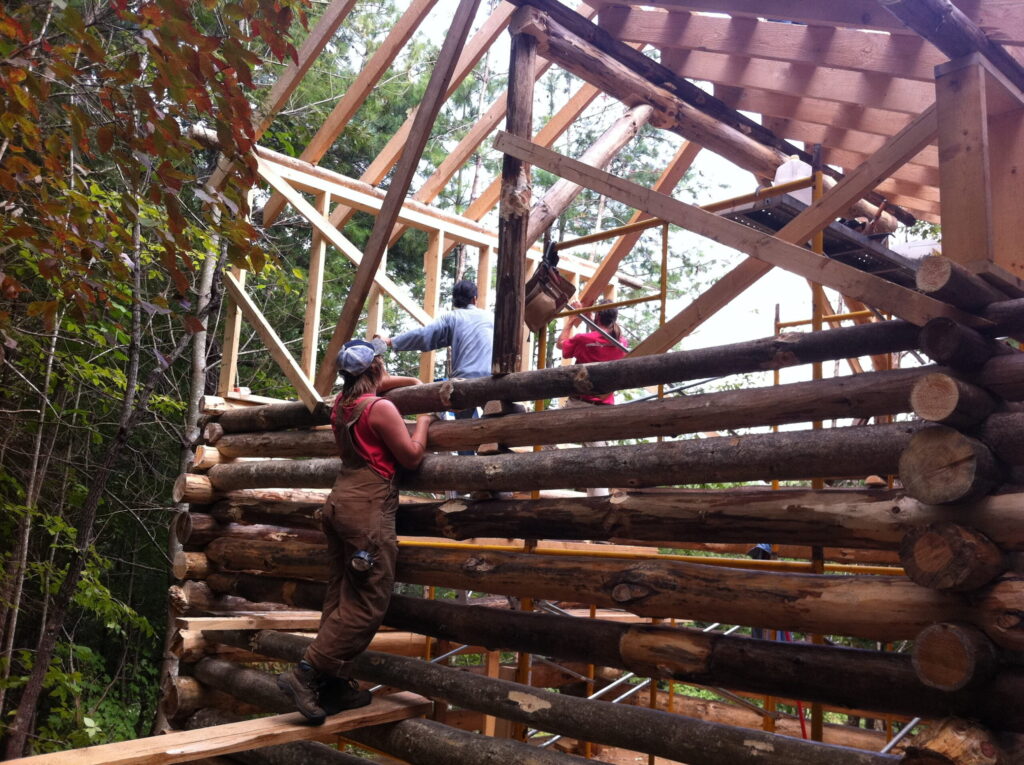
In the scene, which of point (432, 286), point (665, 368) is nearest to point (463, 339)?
point (432, 286)

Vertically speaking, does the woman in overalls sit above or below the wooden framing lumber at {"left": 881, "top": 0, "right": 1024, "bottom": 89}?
Answer: below

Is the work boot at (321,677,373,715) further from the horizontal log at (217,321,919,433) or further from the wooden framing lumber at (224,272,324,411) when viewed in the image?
the wooden framing lumber at (224,272,324,411)

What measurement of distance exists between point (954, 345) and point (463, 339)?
4373 millimetres

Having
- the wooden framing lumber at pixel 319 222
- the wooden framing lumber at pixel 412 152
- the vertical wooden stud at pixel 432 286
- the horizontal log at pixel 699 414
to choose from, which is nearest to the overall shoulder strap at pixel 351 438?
the horizontal log at pixel 699 414

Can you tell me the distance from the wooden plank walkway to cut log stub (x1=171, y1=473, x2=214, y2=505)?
124 inches

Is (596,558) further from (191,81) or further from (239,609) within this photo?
(239,609)

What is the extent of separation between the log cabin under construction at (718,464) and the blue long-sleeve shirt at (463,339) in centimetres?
105

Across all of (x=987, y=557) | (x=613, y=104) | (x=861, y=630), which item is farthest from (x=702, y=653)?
(x=613, y=104)

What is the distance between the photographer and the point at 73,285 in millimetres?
4594

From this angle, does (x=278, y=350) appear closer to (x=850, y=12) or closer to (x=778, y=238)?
(x=778, y=238)

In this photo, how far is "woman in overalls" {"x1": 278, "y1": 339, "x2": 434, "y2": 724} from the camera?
529cm

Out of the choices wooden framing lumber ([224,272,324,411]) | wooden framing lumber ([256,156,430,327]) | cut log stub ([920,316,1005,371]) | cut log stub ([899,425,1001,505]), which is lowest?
cut log stub ([899,425,1001,505])

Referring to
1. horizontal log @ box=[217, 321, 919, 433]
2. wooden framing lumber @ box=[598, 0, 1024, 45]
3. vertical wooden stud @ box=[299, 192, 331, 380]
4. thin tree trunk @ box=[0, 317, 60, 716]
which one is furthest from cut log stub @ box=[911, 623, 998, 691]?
thin tree trunk @ box=[0, 317, 60, 716]

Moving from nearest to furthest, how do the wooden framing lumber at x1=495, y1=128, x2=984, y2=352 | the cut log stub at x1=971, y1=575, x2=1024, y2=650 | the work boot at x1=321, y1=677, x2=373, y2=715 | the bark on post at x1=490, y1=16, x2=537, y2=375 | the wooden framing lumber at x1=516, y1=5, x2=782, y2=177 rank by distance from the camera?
the cut log stub at x1=971, y1=575, x2=1024, y2=650 → the wooden framing lumber at x1=495, y1=128, x2=984, y2=352 → the work boot at x1=321, y1=677, x2=373, y2=715 → the bark on post at x1=490, y1=16, x2=537, y2=375 → the wooden framing lumber at x1=516, y1=5, x2=782, y2=177
